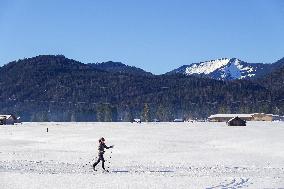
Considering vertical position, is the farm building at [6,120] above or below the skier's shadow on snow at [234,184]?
above

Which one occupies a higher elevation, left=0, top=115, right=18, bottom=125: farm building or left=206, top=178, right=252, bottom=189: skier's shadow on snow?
left=0, top=115, right=18, bottom=125: farm building

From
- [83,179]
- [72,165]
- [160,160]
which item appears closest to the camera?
[83,179]

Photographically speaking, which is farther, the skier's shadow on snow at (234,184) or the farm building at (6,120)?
the farm building at (6,120)

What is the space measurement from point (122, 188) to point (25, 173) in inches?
273

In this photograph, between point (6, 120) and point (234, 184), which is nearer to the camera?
point (234, 184)

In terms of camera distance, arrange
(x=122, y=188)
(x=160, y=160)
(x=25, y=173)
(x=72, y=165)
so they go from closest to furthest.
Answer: (x=122, y=188) < (x=25, y=173) < (x=72, y=165) < (x=160, y=160)

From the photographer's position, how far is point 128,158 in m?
35.2

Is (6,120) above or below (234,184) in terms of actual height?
above

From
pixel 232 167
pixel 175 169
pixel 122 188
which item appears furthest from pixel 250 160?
pixel 122 188

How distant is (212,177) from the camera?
23422 mm

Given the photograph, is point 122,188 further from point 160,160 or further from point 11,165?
point 160,160

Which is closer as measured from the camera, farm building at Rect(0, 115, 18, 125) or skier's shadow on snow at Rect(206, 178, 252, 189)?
skier's shadow on snow at Rect(206, 178, 252, 189)

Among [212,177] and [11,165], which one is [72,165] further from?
[212,177]

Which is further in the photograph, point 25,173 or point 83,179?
point 25,173
